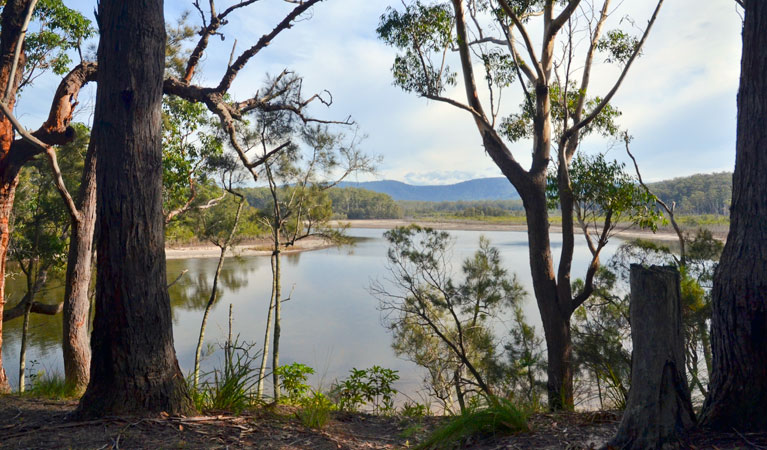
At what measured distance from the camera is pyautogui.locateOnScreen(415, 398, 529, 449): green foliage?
1981 millimetres

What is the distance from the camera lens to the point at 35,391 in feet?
10.9

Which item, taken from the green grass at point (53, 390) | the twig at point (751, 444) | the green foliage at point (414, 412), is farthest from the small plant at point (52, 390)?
the twig at point (751, 444)

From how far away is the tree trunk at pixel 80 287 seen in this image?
12.9ft

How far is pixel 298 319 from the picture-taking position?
45.5ft

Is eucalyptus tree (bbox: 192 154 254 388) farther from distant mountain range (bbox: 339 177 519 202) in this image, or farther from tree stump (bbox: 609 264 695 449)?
distant mountain range (bbox: 339 177 519 202)

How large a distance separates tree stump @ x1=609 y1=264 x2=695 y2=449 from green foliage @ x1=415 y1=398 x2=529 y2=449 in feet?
1.50

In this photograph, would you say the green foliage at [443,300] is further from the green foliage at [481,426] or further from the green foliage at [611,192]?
the green foliage at [481,426]

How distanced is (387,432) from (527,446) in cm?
95

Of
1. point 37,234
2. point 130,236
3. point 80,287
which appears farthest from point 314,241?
point 130,236

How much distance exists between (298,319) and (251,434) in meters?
12.1

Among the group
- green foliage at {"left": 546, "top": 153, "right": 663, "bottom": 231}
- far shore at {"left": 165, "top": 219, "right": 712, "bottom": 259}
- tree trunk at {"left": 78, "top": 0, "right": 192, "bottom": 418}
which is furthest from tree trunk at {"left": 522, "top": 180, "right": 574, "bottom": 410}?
far shore at {"left": 165, "top": 219, "right": 712, "bottom": 259}

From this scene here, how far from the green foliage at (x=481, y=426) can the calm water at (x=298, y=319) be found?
4344 mm

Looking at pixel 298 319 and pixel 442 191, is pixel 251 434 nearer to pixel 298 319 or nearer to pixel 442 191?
pixel 298 319

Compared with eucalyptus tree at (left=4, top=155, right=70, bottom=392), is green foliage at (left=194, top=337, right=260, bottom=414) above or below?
below
